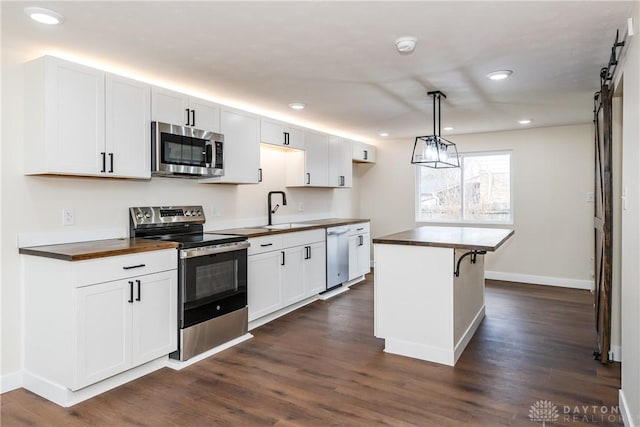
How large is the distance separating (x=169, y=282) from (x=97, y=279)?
1.74 feet

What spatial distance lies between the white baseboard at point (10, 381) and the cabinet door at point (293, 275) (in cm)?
220

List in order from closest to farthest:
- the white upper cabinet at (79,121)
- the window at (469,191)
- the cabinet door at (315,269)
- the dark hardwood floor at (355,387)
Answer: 1. the dark hardwood floor at (355,387)
2. the white upper cabinet at (79,121)
3. the cabinet door at (315,269)
4. the window at (469,191)

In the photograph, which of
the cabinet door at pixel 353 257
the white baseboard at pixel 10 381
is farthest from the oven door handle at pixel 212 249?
the cabinet door at pixel 353 257

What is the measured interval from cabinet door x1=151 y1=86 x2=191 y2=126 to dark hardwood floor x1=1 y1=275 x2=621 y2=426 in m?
1.92

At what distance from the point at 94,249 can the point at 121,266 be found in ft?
0.63

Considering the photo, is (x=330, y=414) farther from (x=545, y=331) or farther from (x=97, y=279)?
(x=545, y=331)

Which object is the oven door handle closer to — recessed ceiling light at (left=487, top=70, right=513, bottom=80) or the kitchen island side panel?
the kitchen island side panel

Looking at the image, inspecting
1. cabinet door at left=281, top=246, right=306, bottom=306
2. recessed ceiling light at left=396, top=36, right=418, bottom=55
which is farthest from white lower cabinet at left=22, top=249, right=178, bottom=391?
recessed ceiling light at left=396, top=36, right=418, bottom=55

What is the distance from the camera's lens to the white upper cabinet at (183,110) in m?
3.19

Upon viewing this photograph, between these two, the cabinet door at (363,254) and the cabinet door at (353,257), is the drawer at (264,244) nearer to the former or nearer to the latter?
the cabinet door at (353,257)

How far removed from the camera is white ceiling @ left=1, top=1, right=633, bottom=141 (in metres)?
2.10

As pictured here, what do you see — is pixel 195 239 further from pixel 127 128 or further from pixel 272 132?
pixel 272 132

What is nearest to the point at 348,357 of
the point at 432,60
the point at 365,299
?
the point at 365,299

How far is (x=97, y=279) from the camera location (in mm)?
2480
